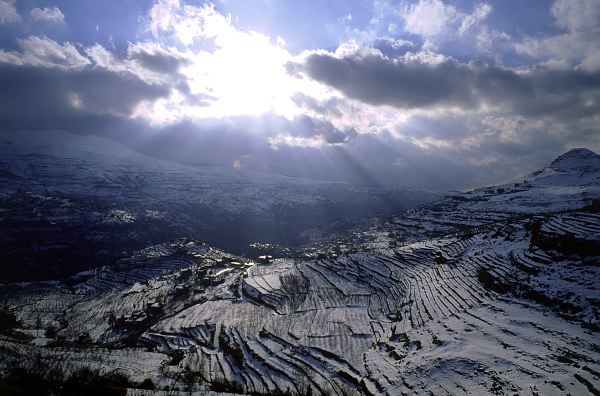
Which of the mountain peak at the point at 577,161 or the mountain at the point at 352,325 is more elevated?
the mountain peak at the point at 577,161

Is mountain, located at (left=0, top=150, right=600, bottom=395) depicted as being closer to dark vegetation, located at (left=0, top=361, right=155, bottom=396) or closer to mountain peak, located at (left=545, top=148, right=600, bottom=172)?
dark vegetation, located at (left=0, top=361, right=155, bottom=396)

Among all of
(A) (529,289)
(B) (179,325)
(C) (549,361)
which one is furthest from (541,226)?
(B) (179,325)

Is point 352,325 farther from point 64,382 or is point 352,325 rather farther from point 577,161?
point 577,161

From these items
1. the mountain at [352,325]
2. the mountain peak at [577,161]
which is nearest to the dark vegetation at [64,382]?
the mountain at [352,325]

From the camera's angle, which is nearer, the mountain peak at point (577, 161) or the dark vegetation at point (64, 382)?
the dark vegetation at point (64, 382)

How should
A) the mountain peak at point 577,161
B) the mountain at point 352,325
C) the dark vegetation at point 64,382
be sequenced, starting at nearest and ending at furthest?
the mountain at point 352,325 → the dark vegetation at point 64,382 → the mountain peak at point 577,161

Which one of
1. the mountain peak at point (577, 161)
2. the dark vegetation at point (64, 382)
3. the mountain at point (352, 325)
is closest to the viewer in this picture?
the mountain at point (352, 325)

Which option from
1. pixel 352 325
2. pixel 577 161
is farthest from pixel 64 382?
pixel 577 161

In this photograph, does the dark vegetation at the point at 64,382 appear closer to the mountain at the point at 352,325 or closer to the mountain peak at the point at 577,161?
the mountain at the point at 352,325
